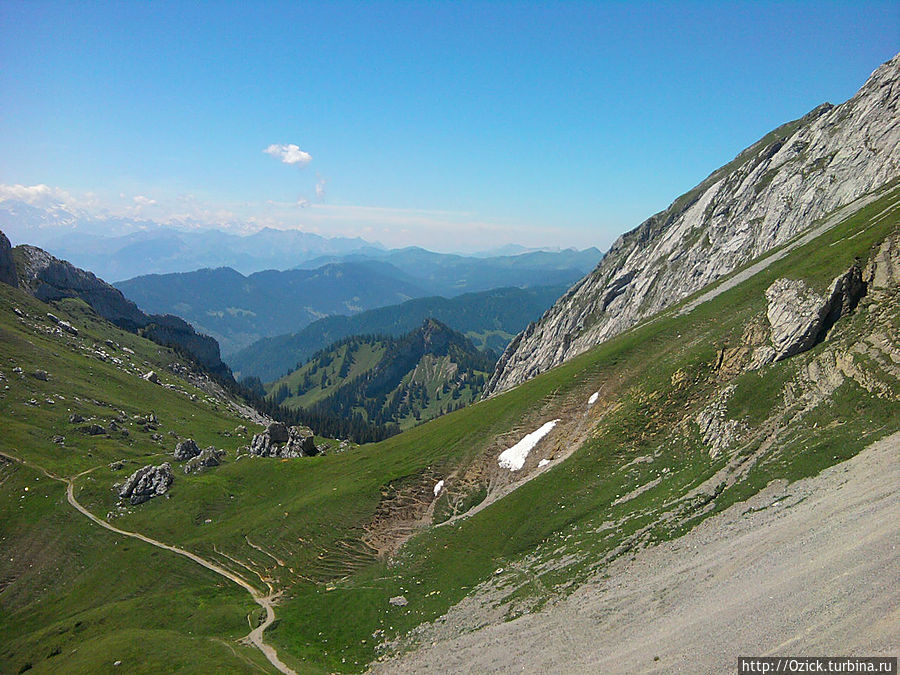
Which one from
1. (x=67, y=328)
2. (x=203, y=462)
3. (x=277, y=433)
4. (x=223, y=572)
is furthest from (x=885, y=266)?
(x=67, y=328)

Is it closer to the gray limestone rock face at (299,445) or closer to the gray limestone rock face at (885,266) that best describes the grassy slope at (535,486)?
the gray limestone rock face at (885,266)

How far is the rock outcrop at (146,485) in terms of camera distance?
281 feet

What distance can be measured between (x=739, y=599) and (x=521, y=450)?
3951cm

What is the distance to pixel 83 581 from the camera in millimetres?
67438

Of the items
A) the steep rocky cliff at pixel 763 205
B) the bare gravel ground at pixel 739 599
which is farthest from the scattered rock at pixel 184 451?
the steep rocky cliff at pixel 763 205

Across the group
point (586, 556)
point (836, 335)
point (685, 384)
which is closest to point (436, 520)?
point (586, 556)

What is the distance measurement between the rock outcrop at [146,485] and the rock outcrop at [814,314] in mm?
98065

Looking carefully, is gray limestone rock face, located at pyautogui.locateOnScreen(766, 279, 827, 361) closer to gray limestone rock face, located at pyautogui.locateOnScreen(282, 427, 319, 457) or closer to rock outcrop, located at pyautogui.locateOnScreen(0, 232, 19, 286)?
gray limestone rock face, located at pyautogui.locateOnScreen(282, 427, 319, 457)

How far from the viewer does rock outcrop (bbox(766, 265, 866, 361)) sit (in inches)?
2082

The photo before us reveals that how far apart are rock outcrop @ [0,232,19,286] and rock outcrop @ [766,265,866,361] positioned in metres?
253

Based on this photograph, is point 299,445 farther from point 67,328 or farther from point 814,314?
point 67,328

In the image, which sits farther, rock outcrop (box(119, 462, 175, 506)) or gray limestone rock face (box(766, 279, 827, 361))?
rock outcrop (box(119, 462, 175, 506))

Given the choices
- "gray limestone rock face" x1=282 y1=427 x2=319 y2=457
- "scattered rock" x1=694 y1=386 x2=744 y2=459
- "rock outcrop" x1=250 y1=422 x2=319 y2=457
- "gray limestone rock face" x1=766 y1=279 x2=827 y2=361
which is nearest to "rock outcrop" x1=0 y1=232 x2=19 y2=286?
"rock outcrop" x1=250 y1=422 x2=319 y2=457

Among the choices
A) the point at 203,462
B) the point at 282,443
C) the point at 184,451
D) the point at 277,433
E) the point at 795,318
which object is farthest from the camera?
the point at 282,443
